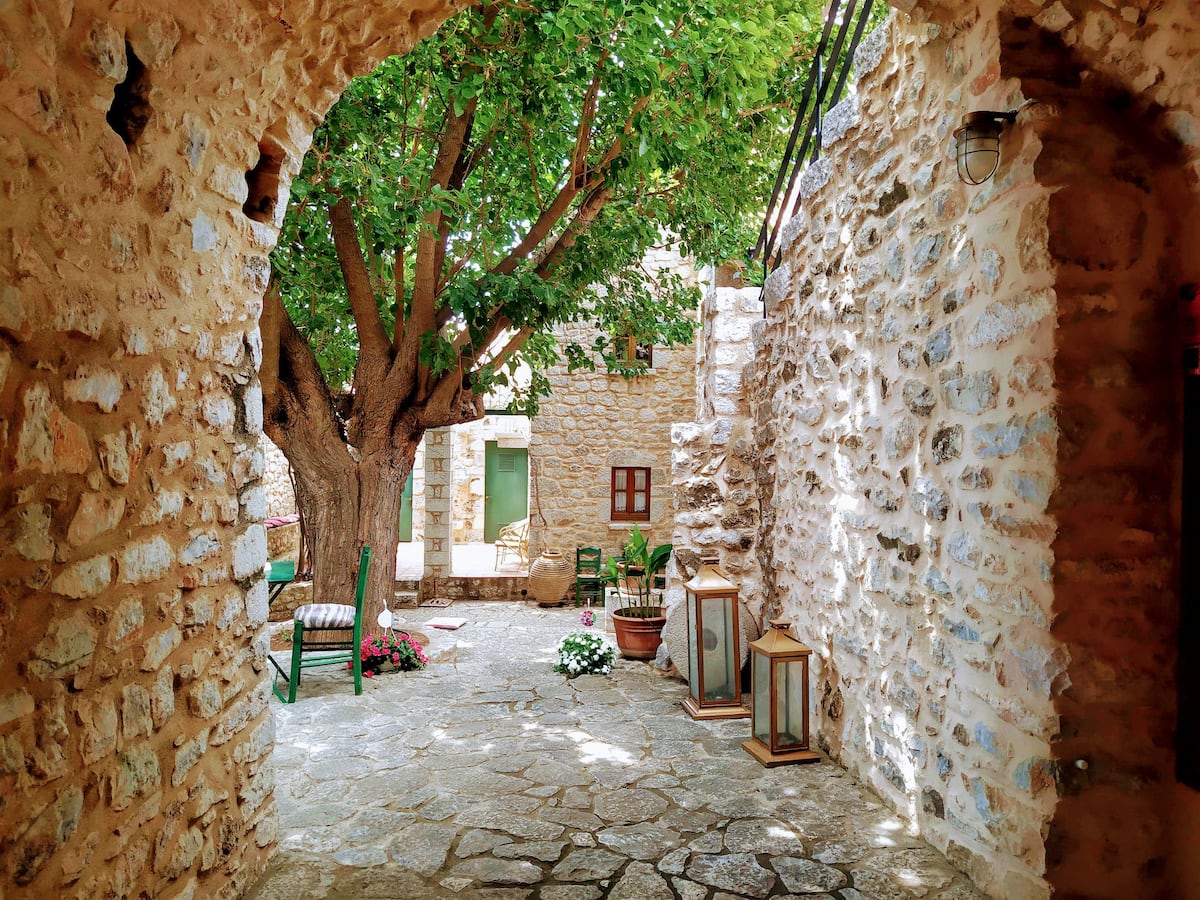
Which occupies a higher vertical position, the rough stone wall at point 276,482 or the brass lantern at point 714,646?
the rough stone wall at point 276,482

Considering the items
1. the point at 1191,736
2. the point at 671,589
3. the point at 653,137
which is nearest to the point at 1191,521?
the point at 1191,736

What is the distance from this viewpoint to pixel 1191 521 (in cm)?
198

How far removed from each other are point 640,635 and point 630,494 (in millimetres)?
4086

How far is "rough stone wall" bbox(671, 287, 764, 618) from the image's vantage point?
4.96 m

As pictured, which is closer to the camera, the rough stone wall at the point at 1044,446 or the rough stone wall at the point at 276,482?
the rough stone wall at the point at 1044,446

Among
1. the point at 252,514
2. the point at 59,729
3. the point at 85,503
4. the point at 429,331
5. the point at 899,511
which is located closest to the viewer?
the point at 59,729

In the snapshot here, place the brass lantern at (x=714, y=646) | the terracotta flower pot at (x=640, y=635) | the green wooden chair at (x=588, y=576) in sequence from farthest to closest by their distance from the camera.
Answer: the green wooden chair at (x=588, y=576), the terracotta flower pot at (x=640, y=635), the brass lantern at (x=714, y=646)

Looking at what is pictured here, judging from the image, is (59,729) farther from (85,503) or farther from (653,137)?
(653,137)

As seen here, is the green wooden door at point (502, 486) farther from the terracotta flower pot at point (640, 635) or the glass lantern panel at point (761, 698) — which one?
the glass lantern panel at point (761, 698)

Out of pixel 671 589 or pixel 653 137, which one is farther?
pixel 671 589

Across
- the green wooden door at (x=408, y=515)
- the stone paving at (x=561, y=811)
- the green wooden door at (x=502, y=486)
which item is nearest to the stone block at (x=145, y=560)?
the stone paving at (x=561, y=811)

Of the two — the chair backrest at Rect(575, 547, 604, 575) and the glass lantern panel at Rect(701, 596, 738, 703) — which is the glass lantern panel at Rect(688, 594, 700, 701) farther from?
the chair backrest at Rect(575, 547, 604, 575)

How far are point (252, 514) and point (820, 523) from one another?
2.56m

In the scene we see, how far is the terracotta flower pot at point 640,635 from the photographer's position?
566 cm
